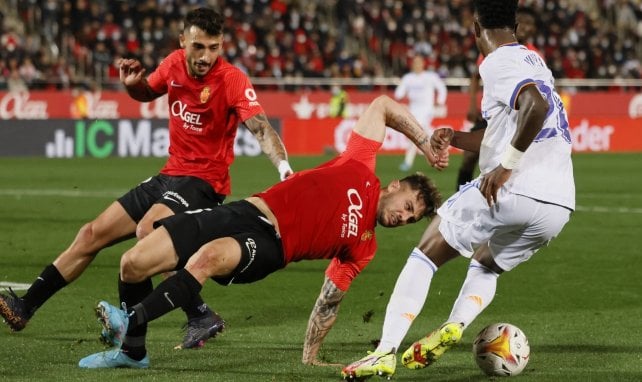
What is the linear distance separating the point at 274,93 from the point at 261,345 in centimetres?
2492

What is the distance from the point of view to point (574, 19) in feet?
129

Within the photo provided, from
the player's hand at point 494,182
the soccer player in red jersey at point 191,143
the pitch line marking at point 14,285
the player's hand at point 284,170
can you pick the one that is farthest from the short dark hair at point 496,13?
the pitch line marking at point 14,285

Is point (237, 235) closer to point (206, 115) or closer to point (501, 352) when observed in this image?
point (501, 352)

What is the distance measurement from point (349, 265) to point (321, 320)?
1.35ft

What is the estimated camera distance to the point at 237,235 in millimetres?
6453

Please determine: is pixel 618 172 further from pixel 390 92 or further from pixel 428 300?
pixel 428 300

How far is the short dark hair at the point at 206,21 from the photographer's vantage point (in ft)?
26.3

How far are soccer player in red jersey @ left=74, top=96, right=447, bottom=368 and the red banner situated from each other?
2083 cm

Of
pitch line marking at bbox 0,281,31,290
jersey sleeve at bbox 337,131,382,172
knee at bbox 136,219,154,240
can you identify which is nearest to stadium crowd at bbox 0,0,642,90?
pitch line marking at bbox 0,281,31,290

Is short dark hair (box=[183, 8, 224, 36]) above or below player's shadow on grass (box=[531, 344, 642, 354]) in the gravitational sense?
above

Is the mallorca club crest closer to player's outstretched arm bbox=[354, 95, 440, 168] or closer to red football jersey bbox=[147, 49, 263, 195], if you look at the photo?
red football jersey bbox=[147, 49, 263, 195]

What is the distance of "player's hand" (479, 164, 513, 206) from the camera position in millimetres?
6264

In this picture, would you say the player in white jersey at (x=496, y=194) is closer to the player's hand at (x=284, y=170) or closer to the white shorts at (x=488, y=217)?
the white shorts at (x=488, y=217)

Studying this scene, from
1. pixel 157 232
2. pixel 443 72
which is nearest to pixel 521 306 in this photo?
pixel 157 232
